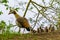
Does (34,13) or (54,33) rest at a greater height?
(34,13)

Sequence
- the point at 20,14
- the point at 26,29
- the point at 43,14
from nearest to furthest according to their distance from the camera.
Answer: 1. the point at 26,29
2. the point at 43,14
3. the point at 20,14

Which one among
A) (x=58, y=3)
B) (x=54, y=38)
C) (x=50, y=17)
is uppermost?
(x=58, y=3)

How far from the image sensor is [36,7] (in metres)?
5.15

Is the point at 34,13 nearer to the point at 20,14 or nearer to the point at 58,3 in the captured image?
the point at 20,14

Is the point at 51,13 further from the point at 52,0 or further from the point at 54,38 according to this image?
the point at 54,38

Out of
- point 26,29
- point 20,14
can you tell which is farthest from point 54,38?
point 20,14

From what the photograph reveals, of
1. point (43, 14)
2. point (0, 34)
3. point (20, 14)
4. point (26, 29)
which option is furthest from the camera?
point (20, 14)

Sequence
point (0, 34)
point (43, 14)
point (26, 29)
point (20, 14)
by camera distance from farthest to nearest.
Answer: point (20, 14)
point (43, 14)
point (26, 29)
point (0, 34)

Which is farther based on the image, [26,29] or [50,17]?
[50,17]

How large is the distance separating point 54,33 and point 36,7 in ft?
2.37

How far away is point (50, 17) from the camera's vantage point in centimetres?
529

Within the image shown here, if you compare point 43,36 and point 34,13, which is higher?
point 34,13

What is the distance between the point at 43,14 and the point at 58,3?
0.43 metres

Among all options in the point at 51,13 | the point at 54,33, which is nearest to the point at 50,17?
the point at 51,13
